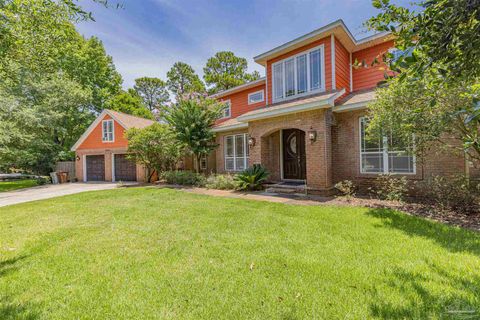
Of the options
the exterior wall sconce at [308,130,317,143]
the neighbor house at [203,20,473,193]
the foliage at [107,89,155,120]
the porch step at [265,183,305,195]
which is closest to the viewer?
the neighbor house at [203,20,473,193]

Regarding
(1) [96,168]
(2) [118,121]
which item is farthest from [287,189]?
(1) [96,168]

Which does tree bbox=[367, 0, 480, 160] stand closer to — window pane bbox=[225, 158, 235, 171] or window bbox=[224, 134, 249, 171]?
window bbox=[224, 134, 249, 171]

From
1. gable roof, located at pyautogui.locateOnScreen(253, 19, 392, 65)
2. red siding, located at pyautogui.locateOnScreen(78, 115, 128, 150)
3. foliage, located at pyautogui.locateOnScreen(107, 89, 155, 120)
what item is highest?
foliage, located at pyautogui.locateOnScreen(107, 89, 155, 120)

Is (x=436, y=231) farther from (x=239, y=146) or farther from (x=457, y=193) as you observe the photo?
(x=239, y=146)

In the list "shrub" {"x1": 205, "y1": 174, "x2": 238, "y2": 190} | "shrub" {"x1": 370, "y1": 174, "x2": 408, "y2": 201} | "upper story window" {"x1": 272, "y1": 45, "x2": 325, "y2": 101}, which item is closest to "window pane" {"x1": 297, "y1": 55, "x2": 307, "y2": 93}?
"upper story window" {"x1": 272, "y1": 45, "x2": 325, "y2": 101}

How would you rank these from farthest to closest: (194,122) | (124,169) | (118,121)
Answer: (124,169) < (118,121) < (194,122)

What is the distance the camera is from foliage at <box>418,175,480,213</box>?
5789 millimetres

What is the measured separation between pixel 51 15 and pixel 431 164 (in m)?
10.6

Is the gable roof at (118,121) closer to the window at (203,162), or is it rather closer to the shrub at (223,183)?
the window at (203,162)

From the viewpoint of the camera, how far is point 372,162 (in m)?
8.55

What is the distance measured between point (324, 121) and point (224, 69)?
25.4 meters

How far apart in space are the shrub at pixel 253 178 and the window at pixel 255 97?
550 cm

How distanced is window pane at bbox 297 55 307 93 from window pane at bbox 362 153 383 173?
404cm

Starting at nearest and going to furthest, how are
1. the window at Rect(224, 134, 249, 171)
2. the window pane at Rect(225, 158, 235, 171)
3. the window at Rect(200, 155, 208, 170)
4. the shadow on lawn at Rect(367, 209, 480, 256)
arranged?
the shadow on lawn at Rect(367, 209, 480, 256), the window at Rect(224, 134, 249, 171), the window pane at Rect(225, 158, 235, 171), the window at Rect(200, 155, 208, 170)
